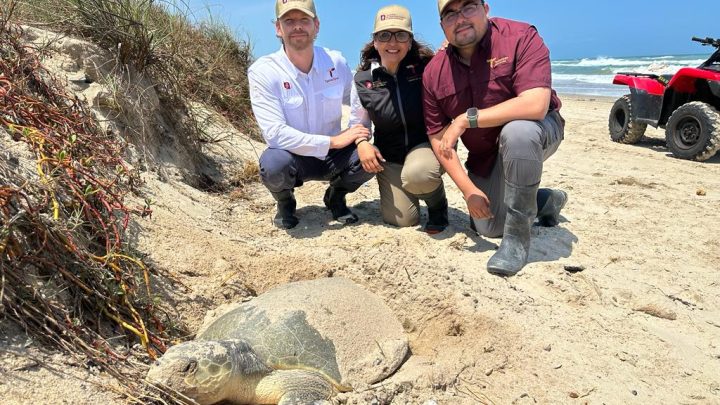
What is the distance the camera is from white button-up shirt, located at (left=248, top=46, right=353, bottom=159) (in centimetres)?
319

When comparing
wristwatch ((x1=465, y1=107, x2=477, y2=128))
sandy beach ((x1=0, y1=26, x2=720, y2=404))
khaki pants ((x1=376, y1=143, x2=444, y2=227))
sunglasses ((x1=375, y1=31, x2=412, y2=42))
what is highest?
sunglasses ((x1=375, y1=31, x2=412, y2=42))

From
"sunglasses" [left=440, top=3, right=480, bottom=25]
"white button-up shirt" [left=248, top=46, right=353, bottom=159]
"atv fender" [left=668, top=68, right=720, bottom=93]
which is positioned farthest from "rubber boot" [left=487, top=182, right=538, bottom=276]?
"atv fender" [left=668, top=68, right=720, bottom=93]

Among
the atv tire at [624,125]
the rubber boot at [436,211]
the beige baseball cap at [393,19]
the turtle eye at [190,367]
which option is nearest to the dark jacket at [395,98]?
the beige baseball cap at [393,19]

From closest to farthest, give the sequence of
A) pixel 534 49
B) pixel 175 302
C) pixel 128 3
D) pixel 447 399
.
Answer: pixel 447 399 < pixel 175 302 < pixel 534 49 < pixel 128 3

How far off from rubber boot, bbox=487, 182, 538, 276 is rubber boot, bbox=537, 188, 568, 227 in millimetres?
654

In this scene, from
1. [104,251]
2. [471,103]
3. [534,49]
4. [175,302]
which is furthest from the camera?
[471,103]

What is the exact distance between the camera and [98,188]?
7.18 ft

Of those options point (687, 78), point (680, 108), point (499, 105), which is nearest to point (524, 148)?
point (499, 105)

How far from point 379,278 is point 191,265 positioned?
0.95 m

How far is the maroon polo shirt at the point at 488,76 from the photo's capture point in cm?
274

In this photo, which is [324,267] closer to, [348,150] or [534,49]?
[348,150]

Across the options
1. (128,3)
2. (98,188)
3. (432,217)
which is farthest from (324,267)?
(128,3)

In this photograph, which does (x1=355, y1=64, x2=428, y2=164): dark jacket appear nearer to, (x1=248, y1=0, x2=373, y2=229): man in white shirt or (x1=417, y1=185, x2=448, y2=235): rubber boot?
(x1=248, y1=0, x2=373, y2=229): man in white shirt

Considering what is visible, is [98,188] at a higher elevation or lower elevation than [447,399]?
higher
